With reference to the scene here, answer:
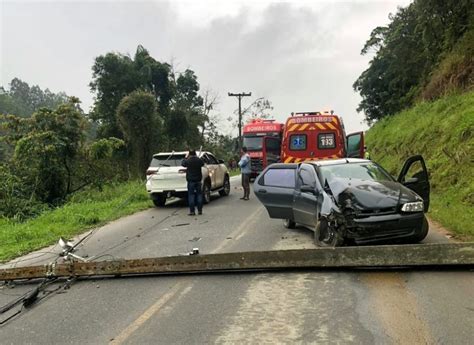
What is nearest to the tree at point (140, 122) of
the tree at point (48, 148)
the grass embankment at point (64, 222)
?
the tree at point (48, 148)

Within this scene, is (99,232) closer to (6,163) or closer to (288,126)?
(288,126)

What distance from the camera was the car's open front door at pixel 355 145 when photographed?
1727 centimetres

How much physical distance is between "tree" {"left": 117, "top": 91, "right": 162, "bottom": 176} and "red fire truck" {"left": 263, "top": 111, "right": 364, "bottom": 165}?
44.2 feet

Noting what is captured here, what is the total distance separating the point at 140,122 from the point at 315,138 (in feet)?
47.6

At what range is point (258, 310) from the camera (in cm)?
556

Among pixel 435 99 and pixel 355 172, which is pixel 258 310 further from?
pixel 435 99

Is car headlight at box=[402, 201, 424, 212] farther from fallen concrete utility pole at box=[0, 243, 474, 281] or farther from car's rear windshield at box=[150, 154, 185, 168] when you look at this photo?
car's rear windshield at box=[150, 154, 185, 168]

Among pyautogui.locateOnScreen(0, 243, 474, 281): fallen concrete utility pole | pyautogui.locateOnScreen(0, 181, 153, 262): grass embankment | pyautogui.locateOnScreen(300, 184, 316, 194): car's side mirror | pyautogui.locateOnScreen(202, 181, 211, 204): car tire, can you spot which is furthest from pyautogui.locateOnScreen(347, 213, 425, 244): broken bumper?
pyautogui.locateOnScreen(202, 181, 211, 204): car tire

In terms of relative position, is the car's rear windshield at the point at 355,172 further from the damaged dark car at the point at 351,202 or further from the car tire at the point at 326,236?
the car tire at the point at 326,236

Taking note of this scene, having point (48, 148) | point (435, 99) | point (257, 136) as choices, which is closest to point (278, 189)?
point (48, 148)

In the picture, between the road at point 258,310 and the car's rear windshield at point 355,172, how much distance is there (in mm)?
2306

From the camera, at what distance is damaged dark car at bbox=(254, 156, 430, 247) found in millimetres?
7500

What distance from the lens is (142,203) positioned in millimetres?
17641

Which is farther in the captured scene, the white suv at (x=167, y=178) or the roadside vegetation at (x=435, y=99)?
the white suv at (x=167, y=178)
